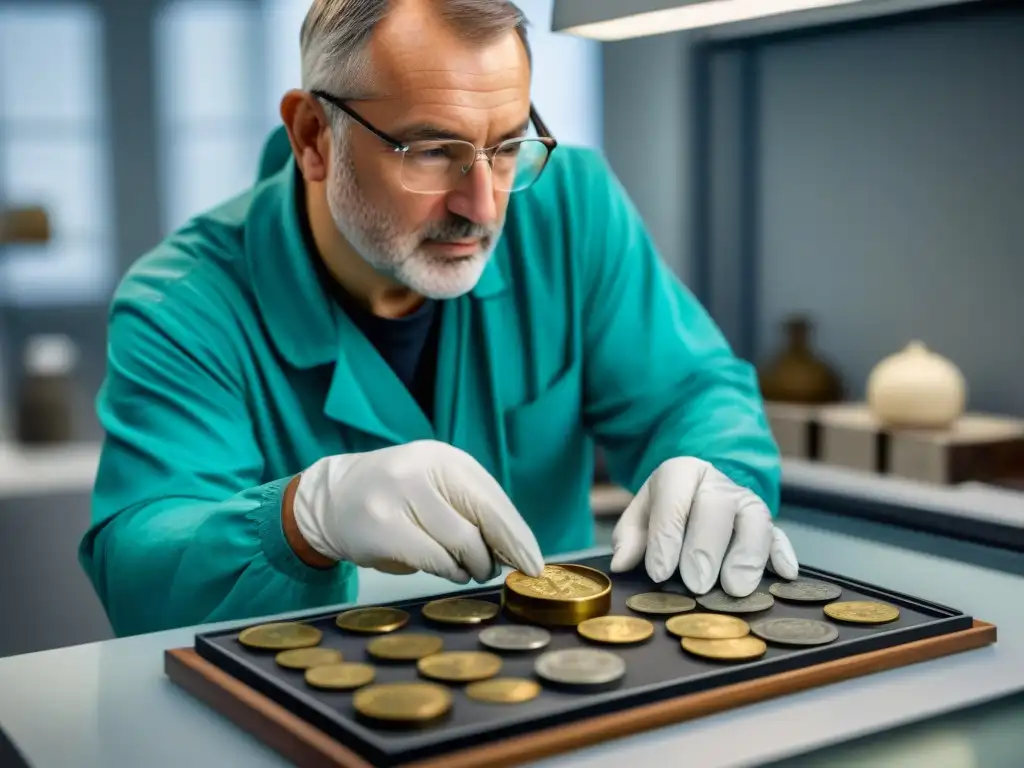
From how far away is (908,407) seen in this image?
3242mm

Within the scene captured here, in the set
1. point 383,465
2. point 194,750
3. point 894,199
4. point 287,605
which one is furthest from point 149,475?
point 894,199

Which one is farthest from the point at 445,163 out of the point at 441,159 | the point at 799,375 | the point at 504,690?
the point at 799,375

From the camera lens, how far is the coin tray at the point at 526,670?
2.98 feet

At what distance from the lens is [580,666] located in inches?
40.5

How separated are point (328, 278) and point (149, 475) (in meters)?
0.46

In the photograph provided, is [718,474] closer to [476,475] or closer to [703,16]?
[476,475]

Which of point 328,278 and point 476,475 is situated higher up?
point 328,278

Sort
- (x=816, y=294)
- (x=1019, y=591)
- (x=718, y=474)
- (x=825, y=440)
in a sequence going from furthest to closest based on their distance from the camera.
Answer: (x=816, y=294), (x=825, y=440), (x=718, y=474), (x=1019, y=591)

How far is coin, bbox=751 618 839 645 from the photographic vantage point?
3.67ft

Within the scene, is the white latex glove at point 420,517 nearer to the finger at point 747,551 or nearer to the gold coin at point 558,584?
the gold coin at point 558,584

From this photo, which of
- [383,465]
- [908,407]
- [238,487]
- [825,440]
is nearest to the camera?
[383,465]

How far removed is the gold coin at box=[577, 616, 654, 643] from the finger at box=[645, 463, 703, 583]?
0.18m

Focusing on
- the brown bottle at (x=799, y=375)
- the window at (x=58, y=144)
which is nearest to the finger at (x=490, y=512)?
the brown bottle at (x=799, y=375)

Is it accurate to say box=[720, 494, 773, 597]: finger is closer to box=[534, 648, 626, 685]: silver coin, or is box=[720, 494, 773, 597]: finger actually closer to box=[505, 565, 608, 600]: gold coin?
box=[505, 565, 608, 600]: gold coin
